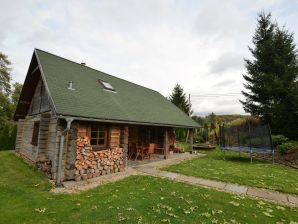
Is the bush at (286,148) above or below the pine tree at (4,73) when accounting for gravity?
below

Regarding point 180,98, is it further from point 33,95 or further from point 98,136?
point 98,136

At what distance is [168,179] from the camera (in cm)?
855

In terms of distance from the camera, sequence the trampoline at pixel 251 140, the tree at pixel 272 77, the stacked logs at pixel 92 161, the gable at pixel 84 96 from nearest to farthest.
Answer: the stacked logs at pixel 92 161 < the gable at pixel 84 96 < the trampoline at pixel 251 140 < the tree at pixel 272 77

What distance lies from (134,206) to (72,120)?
157 inches

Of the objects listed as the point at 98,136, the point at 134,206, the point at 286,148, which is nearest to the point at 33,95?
the point at 98,136

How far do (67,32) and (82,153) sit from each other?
7861mm

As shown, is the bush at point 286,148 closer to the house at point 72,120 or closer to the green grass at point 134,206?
the house at point 72,120

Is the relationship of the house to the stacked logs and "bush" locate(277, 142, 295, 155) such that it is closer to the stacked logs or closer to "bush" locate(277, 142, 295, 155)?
the stacked logs

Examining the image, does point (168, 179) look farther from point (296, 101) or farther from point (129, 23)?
point (296, 101)

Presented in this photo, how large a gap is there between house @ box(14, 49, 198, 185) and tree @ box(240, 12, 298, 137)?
37.5 ft

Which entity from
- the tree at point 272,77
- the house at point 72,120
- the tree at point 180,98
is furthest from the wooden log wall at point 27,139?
the tree at point 180,98

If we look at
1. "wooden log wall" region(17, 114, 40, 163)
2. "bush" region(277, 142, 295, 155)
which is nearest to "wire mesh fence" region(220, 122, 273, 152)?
"bush" region(277, 142, 295, 155)

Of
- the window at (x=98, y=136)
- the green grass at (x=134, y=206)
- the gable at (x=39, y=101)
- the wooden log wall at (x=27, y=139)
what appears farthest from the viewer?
the wooden log wall at (x=27, y=139)

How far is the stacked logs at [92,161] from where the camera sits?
8.27m
